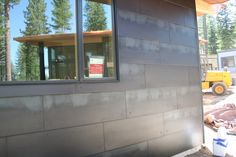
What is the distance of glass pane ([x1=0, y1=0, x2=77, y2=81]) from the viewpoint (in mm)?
2613

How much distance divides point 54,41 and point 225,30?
118ft

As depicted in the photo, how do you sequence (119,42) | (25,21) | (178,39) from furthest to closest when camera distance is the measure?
(178,39), (119,42), (25,21)

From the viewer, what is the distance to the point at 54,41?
3.01 metres

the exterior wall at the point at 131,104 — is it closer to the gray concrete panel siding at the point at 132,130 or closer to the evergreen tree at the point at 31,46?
the gray concrete panel siding at the point at 132,130

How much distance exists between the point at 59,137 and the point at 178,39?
106 inches

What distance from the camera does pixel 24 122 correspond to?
8.41ft

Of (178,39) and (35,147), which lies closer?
(35,147)

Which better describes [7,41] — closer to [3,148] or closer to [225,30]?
[3,148]

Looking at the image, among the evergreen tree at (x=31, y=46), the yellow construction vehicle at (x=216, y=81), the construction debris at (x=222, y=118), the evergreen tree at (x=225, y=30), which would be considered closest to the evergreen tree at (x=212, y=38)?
the evergreen tree at (x=225, y=30)

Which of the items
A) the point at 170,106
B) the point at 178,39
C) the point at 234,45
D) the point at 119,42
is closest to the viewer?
the point at 119,42

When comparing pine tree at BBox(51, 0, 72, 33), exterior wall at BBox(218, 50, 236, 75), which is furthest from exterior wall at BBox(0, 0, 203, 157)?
exterior wall at BBox(218, 50, 236, 75)

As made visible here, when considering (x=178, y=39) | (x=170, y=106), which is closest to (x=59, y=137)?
(x=170, y=106)

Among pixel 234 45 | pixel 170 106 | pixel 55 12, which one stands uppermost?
pixel 234 45

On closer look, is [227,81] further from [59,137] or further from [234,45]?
[234,45]
